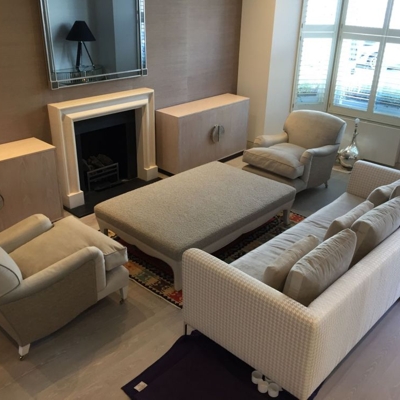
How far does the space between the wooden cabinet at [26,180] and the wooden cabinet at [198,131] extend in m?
1.37

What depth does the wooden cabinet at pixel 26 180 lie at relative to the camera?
342 centimetres

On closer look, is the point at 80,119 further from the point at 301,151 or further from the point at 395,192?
the point at 395,192

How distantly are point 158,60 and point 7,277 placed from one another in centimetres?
302

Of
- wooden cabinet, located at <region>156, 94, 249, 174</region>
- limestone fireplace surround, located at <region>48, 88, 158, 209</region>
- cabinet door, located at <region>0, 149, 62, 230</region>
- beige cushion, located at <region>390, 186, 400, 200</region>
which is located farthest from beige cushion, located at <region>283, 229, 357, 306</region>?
wooden cabinet, located at <region>156, 94, 249, 174</region>

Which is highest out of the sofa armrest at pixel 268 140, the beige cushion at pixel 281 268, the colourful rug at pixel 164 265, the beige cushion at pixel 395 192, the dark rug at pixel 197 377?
→ the beige cushion at pixel 395 192

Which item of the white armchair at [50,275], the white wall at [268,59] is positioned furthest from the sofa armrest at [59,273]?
the white wall at [268,59]

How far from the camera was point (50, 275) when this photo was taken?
2381mm

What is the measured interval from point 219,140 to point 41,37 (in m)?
2.19

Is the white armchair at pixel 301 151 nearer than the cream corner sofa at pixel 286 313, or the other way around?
the cream corner sofa at pixel 286 313

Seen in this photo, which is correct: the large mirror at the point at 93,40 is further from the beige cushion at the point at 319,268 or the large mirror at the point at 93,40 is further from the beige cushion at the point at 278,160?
the beige cushion at the point at 319,268

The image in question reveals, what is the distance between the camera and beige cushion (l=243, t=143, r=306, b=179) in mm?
4062

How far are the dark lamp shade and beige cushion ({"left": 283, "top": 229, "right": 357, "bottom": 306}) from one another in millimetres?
2775

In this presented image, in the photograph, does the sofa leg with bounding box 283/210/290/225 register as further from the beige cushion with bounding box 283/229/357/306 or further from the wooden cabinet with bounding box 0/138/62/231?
the wooden cabinet with bounding box 0/138/62/231

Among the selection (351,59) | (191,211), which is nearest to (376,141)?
(351,59)
